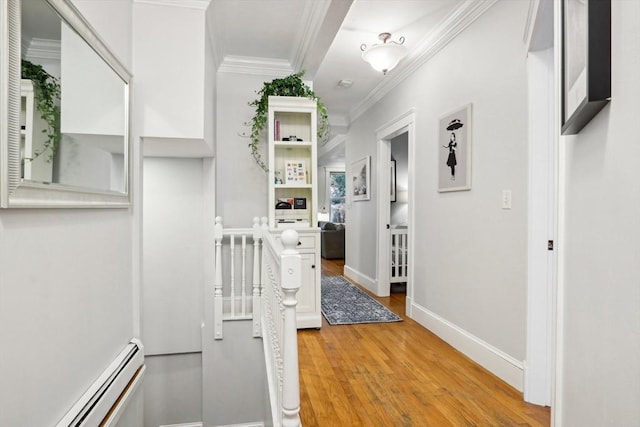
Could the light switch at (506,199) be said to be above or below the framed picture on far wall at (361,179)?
below

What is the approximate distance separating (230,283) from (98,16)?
2442 mm

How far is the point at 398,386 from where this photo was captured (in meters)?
2.28

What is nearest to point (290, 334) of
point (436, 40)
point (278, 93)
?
point (278, 93)

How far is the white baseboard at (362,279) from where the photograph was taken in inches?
191

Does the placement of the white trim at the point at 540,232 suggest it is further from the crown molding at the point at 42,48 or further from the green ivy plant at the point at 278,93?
the crown molding at the point at 42,48

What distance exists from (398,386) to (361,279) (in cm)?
306

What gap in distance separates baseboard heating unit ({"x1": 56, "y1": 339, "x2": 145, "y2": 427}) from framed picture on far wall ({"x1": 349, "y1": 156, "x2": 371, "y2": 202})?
11.8 ft

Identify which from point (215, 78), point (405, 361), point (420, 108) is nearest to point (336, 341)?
point (405, 361)

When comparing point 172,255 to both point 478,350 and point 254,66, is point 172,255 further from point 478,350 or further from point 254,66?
point 478,350

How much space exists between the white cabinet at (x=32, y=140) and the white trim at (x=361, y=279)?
4.08 meters

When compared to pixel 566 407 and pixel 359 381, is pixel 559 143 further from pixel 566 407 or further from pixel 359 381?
pixel 359 381

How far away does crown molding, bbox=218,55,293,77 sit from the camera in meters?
3.48

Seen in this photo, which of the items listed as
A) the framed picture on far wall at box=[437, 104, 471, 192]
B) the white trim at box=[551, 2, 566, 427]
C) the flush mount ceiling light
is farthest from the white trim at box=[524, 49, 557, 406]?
the flush mount ceiling light

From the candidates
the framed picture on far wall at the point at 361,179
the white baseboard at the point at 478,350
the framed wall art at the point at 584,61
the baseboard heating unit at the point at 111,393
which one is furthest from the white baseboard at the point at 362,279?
the framed wall art at the point at 584,61
